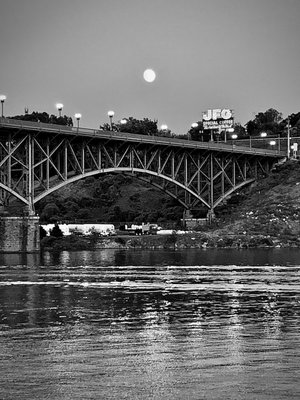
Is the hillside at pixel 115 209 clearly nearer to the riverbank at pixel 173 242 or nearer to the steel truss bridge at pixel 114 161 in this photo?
the steel truss bridge at pixel 114 161

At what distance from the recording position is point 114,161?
133 metres

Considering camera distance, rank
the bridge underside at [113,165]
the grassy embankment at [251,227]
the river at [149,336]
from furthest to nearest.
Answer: the grassy embankment at [251,227] < the bridge underside at [113,165] < the river at [149,336]

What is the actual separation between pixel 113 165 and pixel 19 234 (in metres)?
19.7

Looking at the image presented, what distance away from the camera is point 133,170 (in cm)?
13338

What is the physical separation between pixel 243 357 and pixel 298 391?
526 cm

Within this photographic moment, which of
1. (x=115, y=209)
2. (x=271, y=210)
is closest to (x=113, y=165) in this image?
(x=271, y=210)

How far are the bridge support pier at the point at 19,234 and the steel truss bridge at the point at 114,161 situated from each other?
63.8 inches

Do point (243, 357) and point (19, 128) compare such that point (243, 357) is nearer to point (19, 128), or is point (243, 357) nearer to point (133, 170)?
point (19, 128)

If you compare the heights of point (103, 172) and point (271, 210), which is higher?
point (103, 172)

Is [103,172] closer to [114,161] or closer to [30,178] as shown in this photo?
[114,161]

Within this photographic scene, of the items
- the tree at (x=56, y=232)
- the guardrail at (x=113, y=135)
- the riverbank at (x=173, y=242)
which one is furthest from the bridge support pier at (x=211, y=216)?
the tree at (x=56, y=232)

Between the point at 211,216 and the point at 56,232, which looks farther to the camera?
the point at 211,216

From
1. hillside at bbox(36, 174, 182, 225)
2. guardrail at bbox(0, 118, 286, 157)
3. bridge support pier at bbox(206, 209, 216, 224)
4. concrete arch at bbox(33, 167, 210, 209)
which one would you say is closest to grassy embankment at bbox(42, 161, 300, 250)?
bridge support pier at bbox(206, 209, 216, 224)

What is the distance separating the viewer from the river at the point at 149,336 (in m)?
31.7
